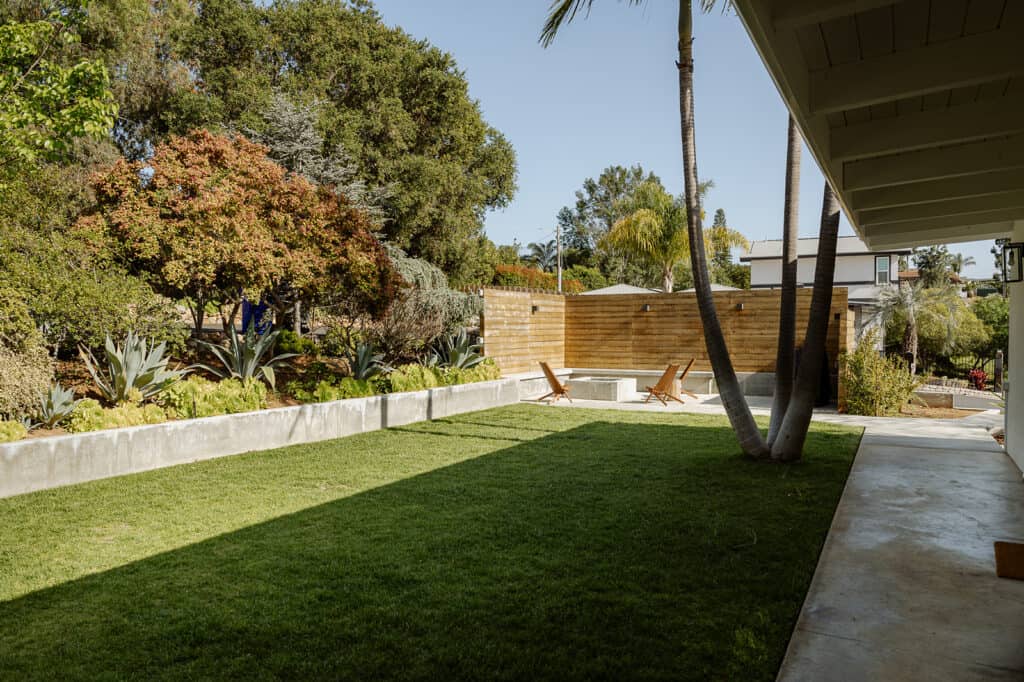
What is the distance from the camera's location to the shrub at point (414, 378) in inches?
449

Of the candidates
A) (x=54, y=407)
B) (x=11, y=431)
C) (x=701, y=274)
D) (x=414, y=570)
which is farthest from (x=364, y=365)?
(x=414, y=570)

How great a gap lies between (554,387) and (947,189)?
9.16m

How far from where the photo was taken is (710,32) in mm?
7891

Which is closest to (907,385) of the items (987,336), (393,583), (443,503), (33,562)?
(443,503)

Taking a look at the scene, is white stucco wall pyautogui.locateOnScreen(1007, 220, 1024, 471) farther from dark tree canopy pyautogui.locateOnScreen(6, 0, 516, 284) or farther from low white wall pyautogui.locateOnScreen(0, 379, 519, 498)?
dark tree canopy pyautogui.locateOnScreen(6, 0, 516, 284)

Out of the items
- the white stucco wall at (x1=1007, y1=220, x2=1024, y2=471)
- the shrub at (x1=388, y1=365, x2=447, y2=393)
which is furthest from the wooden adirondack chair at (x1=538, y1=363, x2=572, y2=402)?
the white stucco wall at (x1=1007, y1=220, x2=1024, y2=471)

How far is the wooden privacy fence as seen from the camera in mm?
15090

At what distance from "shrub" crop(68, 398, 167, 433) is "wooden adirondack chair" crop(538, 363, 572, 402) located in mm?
7623

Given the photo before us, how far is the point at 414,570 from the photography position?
4262 mm

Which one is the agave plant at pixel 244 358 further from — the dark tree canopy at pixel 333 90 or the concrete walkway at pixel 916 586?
the dark tree canopy at pixel 333 90

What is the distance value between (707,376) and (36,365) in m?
13.4

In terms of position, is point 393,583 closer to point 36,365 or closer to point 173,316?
point 36,365

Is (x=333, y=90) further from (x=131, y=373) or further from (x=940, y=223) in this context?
(x=940, y=223)

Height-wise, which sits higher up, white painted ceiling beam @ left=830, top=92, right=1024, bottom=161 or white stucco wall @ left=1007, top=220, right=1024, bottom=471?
white painted ceiling beam @ left=830, top=92, right=1024, bottom=161
